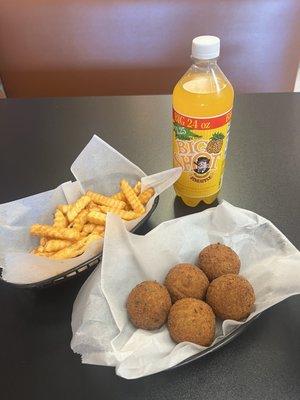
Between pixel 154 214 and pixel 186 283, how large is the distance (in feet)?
0.78

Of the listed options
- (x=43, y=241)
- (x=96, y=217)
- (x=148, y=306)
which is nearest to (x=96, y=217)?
(x=96, y=217)

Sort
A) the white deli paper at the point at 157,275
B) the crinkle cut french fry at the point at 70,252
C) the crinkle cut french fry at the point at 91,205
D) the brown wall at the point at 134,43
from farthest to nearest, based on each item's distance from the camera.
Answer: the brown wall at the point at 134,43
the crinkle cut french fry at the point at 91,205
the crinkle cut french fry at the point at 70,252
the white deli paper at the point at 157,275

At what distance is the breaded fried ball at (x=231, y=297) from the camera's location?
0.56 metres

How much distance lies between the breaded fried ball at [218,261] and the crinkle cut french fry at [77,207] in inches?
9.3

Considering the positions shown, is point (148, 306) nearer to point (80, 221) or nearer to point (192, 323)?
point (192, 323)

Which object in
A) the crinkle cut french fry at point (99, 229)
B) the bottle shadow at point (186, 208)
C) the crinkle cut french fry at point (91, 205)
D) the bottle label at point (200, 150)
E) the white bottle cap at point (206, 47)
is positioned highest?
the white bottle cap at point (206, 47)

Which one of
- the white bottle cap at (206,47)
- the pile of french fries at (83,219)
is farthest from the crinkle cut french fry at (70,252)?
the white bottle cap at (206,47)

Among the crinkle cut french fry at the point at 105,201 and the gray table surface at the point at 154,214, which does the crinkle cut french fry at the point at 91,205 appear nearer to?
the crinkle cut french fry at the point at 105,201

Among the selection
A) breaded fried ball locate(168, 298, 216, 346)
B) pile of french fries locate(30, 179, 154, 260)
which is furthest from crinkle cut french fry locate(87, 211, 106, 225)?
breaded fried ball locate(168, 298, 216, 346)

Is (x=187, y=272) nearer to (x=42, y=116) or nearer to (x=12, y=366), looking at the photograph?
(x=12, y=366)

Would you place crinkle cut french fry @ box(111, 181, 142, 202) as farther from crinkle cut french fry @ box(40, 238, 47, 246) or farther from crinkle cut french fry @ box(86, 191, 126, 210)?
crinkle cut french fry @ box(40, 238, 47, 246)

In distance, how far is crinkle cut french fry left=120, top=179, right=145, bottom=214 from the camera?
2.40ft

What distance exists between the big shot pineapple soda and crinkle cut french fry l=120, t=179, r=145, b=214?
0.10 m

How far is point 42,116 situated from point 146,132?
304mm
